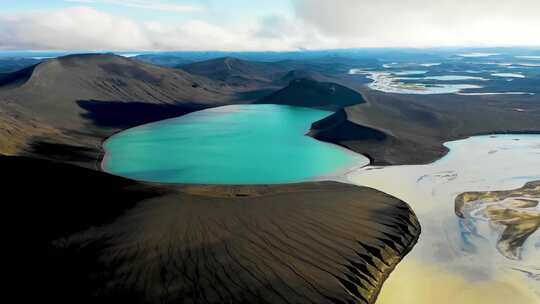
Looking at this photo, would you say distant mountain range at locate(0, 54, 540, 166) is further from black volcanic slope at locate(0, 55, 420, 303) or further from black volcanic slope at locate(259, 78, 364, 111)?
black volcanic slope at locate(0, 55, 420, 303)

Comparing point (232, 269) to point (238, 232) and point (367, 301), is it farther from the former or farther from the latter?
point (367, 301)

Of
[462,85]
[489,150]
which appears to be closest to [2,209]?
[489,150]

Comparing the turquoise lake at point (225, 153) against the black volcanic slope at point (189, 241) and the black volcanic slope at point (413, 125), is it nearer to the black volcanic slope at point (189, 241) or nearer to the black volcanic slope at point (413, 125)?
the black volcanic slope at point (413, 125)

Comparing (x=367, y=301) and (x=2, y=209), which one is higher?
(x=2, y=209)

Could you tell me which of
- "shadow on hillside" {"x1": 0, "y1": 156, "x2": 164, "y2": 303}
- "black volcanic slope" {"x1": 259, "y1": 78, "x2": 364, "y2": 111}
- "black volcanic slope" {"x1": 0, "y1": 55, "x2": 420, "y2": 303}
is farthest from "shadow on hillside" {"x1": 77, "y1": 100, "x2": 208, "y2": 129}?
"black volcanic slope" {"x1": 0, "y1": 55, "x2": 420, "y2": 303}

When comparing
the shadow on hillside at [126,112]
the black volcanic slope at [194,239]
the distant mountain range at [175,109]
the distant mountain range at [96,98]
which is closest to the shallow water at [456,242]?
the black volcanic slope at [194,239]

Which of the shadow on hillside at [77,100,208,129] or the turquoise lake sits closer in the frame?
the turquoise lake

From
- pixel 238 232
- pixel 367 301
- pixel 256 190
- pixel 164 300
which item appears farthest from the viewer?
pixel 256 190
